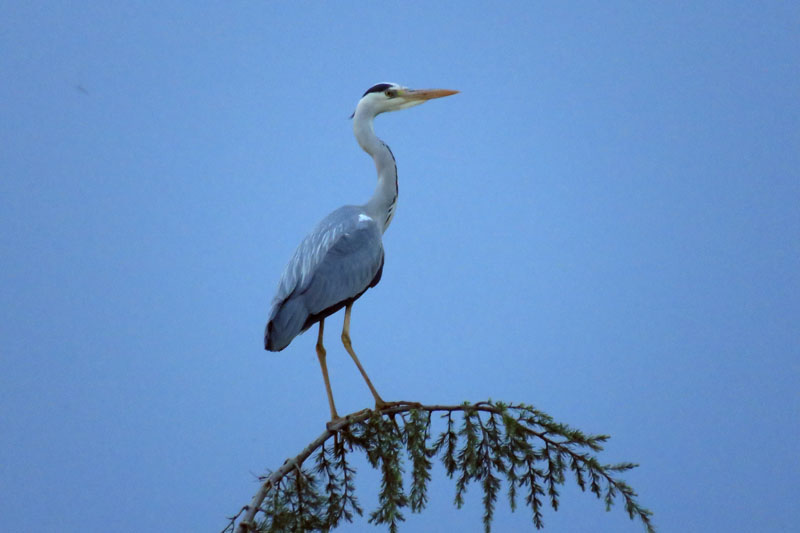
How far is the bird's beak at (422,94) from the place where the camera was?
5328mm

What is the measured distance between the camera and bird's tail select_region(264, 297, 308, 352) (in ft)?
13.8

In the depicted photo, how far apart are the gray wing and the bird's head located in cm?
87

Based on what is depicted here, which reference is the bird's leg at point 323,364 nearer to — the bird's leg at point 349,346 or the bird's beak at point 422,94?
the bird's leg at point 349,346

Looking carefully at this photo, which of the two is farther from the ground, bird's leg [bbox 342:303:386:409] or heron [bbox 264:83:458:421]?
heron [bbox 264:83:458:421]

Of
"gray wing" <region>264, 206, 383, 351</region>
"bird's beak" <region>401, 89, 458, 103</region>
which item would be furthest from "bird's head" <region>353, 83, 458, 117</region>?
"gray wing" <region>264, 206, 383, 351</region>

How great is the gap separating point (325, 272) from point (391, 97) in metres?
1.66

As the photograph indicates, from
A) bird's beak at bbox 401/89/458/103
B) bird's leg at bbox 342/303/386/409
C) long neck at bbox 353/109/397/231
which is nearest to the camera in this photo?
bird's leg at bbox 342/303/386/409

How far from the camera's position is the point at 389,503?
3.31 m

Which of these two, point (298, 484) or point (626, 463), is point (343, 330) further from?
point (626, 463)

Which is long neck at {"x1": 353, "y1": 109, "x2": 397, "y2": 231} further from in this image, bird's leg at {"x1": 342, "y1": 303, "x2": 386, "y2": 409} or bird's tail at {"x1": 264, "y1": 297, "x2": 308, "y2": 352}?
bird's tail at {"x1": 264, "y1": 297, "x2": 308, "y2": 352}

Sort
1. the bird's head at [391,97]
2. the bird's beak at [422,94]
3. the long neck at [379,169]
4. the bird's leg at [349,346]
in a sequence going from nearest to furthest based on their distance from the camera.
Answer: the bird's leg at [349,346]
the long neck at [379,169]
the bird's head at [391,97]
the bird's beak at [422,94]

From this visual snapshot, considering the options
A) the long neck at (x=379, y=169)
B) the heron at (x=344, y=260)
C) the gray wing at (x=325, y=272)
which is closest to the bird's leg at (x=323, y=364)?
the heron at (x=344, y=260)

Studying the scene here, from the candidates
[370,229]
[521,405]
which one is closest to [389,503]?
[521,405]

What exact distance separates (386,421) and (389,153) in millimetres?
2313
